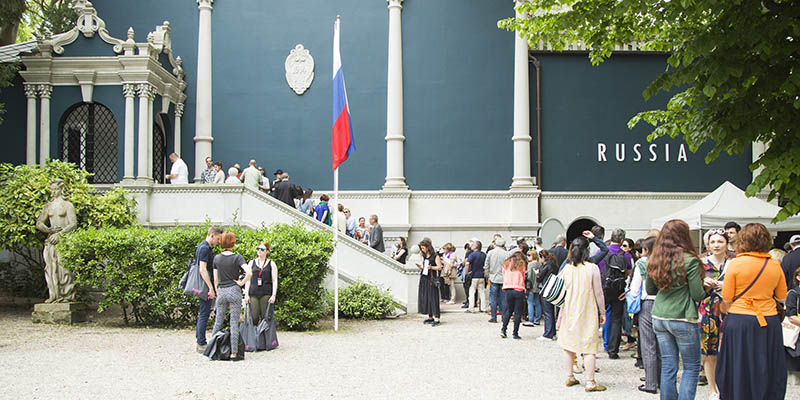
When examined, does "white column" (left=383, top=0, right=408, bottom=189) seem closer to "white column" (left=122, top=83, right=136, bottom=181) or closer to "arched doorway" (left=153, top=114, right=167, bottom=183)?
"arched doorway" (left=153, top=114, right=167, bottom=183)

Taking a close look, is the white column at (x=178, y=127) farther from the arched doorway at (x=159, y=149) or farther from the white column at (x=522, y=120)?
the white column at (x=522, y=120)

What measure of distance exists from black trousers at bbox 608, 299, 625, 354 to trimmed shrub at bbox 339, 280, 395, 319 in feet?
20.3

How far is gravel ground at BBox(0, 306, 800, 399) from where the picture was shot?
26.7 ft

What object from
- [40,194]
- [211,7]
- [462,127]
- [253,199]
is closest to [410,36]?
[462,127]

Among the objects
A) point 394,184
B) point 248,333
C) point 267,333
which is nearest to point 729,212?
point 394,184

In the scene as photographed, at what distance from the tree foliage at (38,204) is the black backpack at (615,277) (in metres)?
11.4

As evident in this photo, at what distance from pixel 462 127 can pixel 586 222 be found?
5303 millimetres

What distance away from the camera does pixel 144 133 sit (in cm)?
1786

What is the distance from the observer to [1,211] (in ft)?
48.5

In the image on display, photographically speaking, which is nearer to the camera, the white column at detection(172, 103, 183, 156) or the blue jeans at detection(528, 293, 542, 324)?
the blue jeans at detection(528, 293, 542, 324)

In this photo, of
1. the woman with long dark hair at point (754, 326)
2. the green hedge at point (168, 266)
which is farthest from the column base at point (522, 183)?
the woman with long dark hair at point (754, 326)

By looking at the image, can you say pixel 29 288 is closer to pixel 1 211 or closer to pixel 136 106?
pixel 1 211

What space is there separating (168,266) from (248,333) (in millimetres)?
3627

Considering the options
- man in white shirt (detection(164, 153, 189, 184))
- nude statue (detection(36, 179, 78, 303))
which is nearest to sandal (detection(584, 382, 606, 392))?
nude statue (detection(36, 179, 78, 303))
